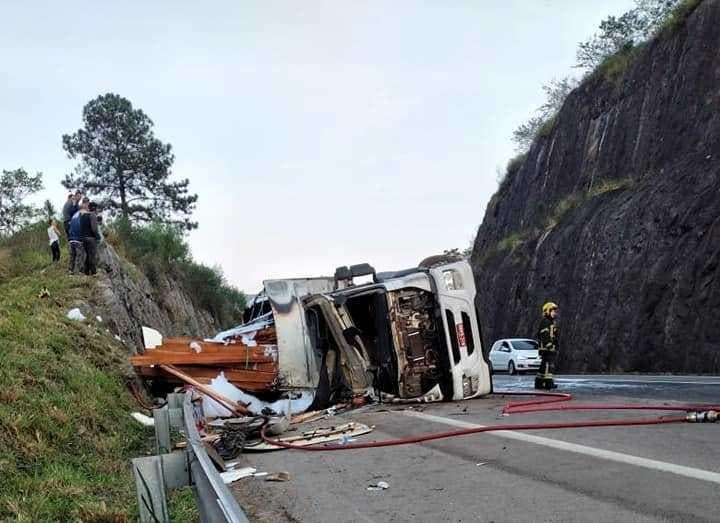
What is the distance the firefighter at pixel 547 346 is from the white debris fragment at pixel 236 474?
290 inches

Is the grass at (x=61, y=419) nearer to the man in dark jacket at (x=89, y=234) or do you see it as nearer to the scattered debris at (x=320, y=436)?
the scattered debris at (x=320, y=436)

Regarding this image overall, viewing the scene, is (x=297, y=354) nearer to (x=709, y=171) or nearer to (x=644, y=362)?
(x=644, y=362)

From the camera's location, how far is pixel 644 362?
64.0 ft

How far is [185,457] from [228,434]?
345 centimetres

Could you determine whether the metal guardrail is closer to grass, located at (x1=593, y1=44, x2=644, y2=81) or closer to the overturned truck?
the overturned truck

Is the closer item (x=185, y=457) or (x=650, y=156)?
(x=185, y=457)

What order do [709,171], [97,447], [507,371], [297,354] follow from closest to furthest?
[97,447] → [297,354] → [709,171] → [507,371]

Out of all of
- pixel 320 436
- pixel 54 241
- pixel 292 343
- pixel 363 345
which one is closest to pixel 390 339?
pixel 363 345

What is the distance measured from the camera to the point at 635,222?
22031mm

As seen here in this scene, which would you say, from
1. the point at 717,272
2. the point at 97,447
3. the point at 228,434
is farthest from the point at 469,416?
the point at 717,272

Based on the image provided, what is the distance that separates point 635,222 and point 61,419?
1927 centimetres

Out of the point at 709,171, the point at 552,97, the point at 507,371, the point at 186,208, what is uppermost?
the point at 552,97

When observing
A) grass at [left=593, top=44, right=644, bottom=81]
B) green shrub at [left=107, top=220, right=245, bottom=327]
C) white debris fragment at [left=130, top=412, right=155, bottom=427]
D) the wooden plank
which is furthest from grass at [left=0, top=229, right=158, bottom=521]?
grass at [left=593, top=44, right=644, bottom=81]

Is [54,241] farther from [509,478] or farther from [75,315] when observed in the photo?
[509,478]
